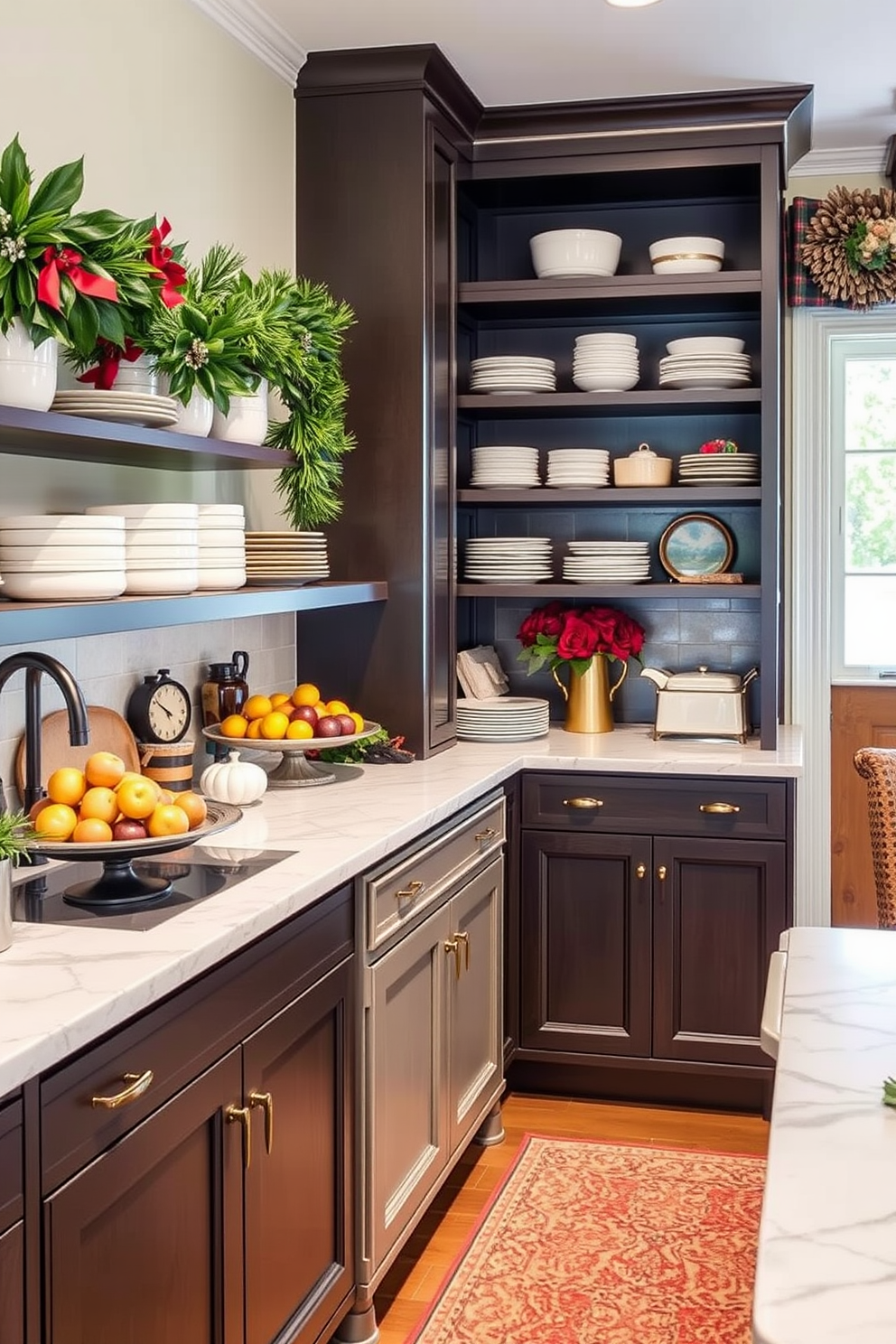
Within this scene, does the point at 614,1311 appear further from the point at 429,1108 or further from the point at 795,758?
the point at 795,758

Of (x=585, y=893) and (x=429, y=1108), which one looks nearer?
(x=429, y=1108)

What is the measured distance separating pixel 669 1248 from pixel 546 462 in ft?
7.60

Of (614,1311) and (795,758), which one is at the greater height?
(795,758)

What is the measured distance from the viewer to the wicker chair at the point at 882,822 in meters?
2.43

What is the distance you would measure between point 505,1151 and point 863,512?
2.30 metres

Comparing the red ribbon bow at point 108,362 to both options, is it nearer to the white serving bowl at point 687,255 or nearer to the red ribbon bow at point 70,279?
the red ribbon bow at point 70,279

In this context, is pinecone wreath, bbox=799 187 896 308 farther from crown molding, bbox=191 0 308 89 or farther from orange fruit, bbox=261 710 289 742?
orange fruit, bbox=261 710 289 742

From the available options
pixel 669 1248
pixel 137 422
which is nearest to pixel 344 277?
pixel 137 422

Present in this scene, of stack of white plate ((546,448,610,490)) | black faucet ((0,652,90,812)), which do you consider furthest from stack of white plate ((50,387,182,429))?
stack of white plate ((546,448,610,490))

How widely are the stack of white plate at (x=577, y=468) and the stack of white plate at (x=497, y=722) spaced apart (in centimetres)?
63

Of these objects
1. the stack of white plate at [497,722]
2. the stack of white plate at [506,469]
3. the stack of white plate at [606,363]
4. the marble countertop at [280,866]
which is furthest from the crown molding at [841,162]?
the stack of white plate at [497,722]

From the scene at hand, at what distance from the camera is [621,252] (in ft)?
13.7

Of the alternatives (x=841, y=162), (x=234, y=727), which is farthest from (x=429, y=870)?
(x=841, y=162)

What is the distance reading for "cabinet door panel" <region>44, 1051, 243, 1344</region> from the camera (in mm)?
1543
